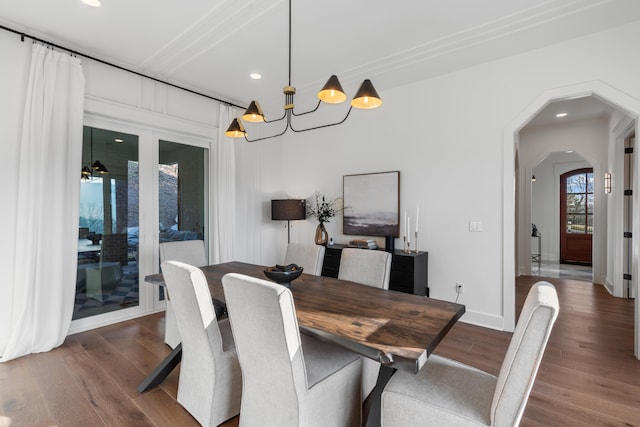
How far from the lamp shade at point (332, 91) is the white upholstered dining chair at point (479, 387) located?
1536mm

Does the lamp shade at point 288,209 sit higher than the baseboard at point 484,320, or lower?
higher

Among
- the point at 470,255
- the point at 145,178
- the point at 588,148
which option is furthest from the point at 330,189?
the point at 588,148

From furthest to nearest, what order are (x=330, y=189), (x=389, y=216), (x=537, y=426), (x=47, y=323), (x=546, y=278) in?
(x=546, y=278) < (x=330, y=189) < (x=389, y=216) < (x=47, y=323) < (x=537, y=426)

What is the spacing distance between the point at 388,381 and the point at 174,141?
3838 mm

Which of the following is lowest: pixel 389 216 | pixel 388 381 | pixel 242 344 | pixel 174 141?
pixel 388 381

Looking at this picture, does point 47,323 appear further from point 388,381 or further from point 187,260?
point 388,381

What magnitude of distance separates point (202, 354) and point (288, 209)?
2957 millimetres

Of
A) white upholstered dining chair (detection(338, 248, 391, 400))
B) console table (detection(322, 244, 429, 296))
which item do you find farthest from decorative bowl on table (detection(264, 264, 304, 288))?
console table (detection(322, 244, 429, 296))

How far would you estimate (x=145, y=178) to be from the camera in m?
3.77

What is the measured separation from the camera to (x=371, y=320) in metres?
1.63

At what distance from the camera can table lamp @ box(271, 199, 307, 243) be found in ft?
15.3

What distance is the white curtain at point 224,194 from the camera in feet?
14.3

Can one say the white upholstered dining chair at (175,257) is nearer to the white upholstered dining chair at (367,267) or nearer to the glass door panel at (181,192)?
the glass door panel at (181,192)

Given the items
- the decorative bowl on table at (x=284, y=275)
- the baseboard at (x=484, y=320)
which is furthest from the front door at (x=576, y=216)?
the decorative bowl on table at (x=284, y=275)
